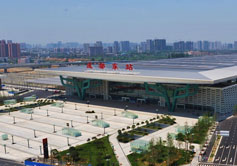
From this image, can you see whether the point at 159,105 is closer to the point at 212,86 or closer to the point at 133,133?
the point at 212,86

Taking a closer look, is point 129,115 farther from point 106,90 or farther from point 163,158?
point 163,158

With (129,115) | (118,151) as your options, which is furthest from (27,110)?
(118,151)

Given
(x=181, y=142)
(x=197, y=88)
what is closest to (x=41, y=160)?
(x=181, y=142)

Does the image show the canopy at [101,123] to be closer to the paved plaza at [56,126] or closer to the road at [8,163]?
the paved plaza at [56,126]

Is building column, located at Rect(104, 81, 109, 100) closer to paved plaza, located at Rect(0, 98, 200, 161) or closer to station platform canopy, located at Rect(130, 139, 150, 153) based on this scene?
paved plaza, located at Rect(0, 98, 200, 161)

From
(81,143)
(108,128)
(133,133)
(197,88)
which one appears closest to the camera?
(81,143)

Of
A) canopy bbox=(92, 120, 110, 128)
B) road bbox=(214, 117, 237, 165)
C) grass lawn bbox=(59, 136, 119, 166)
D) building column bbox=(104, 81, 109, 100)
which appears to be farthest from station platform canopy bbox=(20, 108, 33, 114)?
road bbox=(214, 117, 237, 165)
